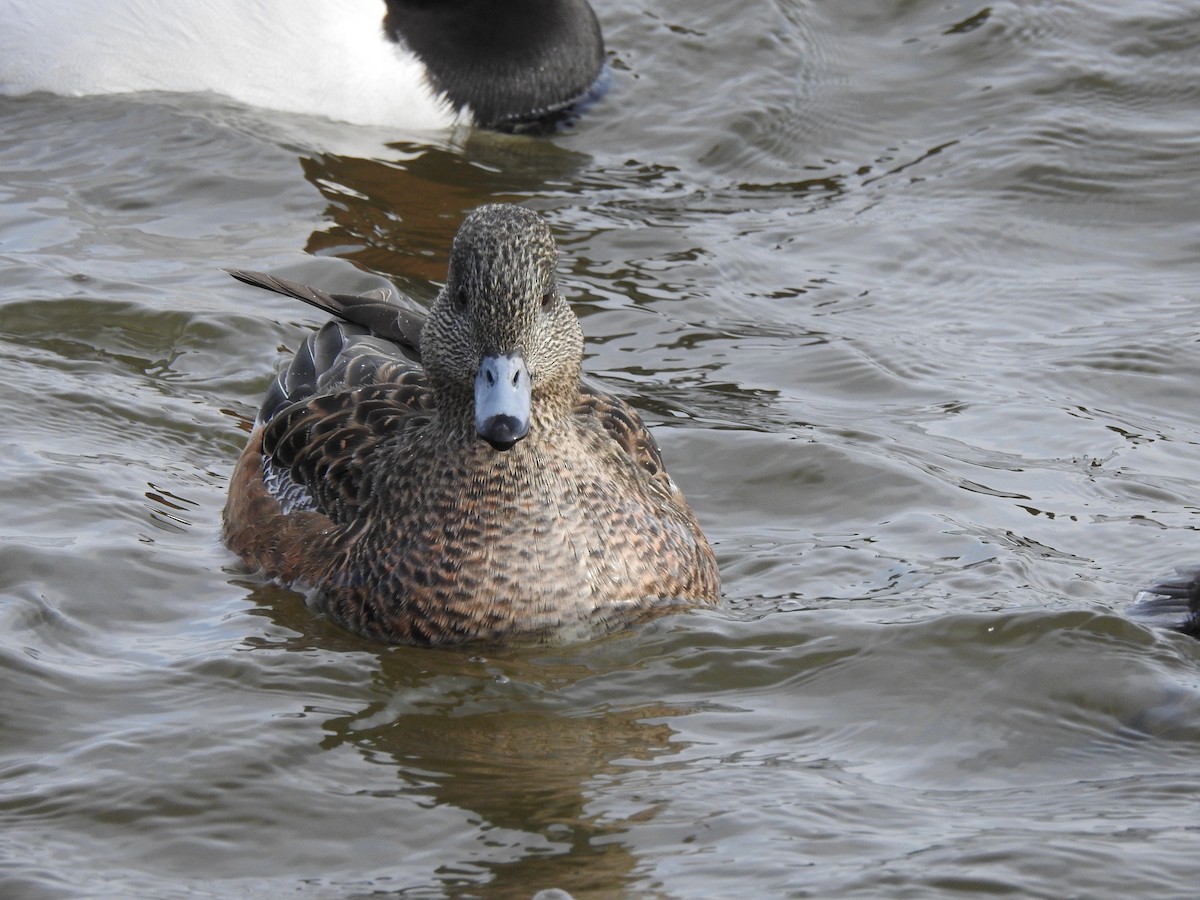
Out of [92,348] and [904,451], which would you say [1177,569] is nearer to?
[904,451]

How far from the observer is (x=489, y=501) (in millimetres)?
5457

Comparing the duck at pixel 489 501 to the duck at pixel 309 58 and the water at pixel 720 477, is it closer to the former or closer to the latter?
the water at pixel 720 477

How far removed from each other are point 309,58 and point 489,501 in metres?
5.32

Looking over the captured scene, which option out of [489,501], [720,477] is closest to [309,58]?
[720,477]

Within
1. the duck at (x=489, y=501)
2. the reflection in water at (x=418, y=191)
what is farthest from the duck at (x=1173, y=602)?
the reflection in water at (x=418, y=191)

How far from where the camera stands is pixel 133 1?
33.4ft

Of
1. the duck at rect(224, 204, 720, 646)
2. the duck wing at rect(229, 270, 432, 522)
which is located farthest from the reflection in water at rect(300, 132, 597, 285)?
the duck at rect(224, 204, 720, 646)

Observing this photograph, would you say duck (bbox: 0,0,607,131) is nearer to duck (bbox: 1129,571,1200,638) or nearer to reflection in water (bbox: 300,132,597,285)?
reflection in water (bbox: 300,132,597,285)

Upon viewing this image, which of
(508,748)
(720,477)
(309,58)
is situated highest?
(309,58)

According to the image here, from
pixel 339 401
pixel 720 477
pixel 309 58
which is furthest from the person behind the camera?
pixel 309 58

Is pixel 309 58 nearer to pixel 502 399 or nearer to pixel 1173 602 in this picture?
pixel 502 399

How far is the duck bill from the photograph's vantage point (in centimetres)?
496

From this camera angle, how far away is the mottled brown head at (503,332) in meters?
5.06

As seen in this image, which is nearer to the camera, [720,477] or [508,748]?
[508,748]
